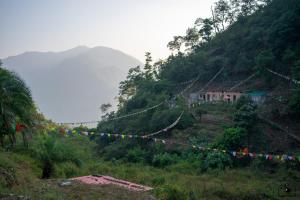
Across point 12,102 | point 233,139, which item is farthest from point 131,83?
point 12,102

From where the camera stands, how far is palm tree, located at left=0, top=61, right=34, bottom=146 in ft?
40.9

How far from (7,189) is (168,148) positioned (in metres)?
15.6

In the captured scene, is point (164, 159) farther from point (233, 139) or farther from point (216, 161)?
point (233, 139)

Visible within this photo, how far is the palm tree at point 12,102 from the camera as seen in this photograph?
1247cm

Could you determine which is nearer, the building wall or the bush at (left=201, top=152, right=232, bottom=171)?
the bush at (left=201, top=152, right=232, bottom=171)

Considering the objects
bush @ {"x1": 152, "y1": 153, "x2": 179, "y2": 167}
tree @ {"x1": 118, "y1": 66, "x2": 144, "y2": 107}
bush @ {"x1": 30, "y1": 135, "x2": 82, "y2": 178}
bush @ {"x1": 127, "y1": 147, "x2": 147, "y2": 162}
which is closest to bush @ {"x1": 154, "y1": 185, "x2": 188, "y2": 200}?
bush @ {"x1": 30, "y1": 135, "x2": 82, "y2": 178}

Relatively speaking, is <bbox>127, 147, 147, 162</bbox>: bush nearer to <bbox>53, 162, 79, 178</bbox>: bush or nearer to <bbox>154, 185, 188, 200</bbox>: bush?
<bbox>53, 162, 79, 178</bbox>: bush

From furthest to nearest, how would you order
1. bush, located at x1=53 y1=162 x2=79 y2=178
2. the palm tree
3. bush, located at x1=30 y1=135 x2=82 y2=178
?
bush, located at x1=53 y1=162 x2=79 y2=178
bush, located at x1=30 y1=135 x2=82 y2=178
the palm tree

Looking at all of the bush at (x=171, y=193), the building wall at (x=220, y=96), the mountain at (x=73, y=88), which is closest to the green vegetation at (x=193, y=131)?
the bush at (x=171, y=193)

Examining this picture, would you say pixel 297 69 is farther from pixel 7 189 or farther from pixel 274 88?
pixel 7 189

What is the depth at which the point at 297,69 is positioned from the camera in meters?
22.1

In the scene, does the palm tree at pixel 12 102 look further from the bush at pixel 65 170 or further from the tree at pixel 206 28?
the tree at pixel 206 28

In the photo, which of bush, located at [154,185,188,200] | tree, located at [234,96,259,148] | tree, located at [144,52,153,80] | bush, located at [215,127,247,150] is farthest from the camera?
tree, located at [144,52,153,80]

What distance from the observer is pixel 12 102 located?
1303 centimetres
